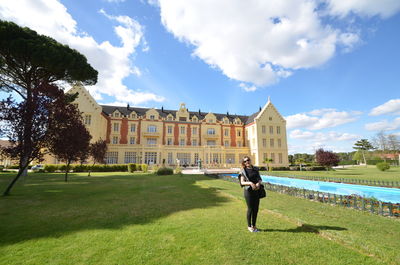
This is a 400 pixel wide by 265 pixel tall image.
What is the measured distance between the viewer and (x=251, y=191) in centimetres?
469

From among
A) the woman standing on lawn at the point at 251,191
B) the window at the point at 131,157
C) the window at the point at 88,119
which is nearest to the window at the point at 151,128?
the window at the point at 131,157

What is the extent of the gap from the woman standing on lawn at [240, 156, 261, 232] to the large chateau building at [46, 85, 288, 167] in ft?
108

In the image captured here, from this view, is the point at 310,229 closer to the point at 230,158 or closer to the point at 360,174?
the point at 360,174

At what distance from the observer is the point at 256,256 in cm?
344

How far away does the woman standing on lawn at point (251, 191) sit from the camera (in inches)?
182

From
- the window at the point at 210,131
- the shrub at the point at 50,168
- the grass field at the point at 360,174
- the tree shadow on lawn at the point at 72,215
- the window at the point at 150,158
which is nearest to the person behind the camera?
the tree shadow on lawn at the point at 72,215

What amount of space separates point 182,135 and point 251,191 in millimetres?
39564

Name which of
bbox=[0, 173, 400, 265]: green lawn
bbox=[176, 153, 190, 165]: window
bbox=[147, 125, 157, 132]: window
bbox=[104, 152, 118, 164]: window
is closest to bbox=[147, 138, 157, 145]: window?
bbox=[147, 125, 157, 132]: window

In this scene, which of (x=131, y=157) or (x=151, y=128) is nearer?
(x=131, y=157)

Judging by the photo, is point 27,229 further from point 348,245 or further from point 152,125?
point 152,125

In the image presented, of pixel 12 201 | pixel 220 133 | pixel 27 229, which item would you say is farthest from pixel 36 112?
pixel 220 133

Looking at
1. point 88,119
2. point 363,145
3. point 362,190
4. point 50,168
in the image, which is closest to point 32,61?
point 50,168

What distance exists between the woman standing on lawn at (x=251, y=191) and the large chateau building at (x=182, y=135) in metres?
32.8

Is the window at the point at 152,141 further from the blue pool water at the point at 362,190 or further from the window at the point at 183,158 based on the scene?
the blue pool water at the point at 362,190
